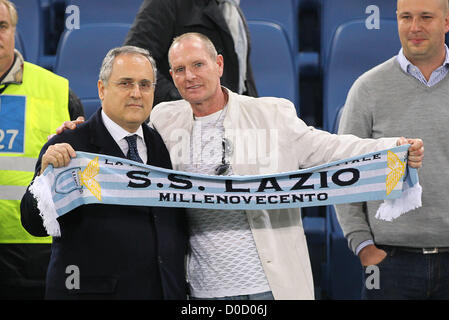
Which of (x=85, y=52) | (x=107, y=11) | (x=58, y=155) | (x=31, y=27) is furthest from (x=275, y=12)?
(x=58, y=155)

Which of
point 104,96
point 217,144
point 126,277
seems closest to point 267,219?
point 217,144

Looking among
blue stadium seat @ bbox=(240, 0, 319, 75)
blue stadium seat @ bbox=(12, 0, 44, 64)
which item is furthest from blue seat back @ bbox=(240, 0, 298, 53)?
blue stadium seat @ bbox=(12, 0, 44, 64)

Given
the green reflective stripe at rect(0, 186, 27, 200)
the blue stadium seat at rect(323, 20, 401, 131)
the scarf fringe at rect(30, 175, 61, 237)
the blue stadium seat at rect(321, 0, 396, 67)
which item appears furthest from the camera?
the blue stadium seat at rect(321, 0, 396, 67)

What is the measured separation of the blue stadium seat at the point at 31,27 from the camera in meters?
3.55

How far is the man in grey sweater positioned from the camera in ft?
6.49

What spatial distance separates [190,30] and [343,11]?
1.47 m

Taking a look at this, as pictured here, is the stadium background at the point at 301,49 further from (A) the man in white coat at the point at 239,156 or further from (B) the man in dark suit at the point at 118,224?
(B) the man in dark suit at the point at 118,224

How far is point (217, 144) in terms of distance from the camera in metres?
1.97

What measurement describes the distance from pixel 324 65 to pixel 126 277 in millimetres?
1942

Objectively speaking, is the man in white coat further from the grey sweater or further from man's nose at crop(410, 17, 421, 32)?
man's nose at crop(410, 17, 421, 32)

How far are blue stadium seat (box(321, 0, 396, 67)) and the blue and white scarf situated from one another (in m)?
1.77

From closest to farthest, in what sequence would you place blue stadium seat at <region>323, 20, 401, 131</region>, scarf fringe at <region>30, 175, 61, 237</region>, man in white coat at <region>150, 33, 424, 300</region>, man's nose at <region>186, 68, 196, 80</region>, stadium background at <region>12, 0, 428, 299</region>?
1. scarf fringe at <region>30, 175, 61, 237</region>
2. man in white coat at <region>150, 33, 424, 300</region>
3. man's nose at <region>186, 68, 196, 80</region>
4. stadium background at <region>12, 0, 428, 299</region>
5. blue stadium seat at <region>323, 20, 401, 131</region>

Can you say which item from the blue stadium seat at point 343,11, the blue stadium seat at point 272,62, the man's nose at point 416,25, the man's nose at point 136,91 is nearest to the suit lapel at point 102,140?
the man's nose at point 136,91
